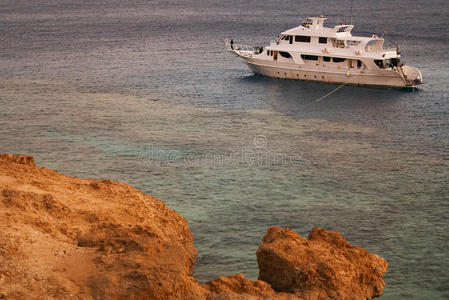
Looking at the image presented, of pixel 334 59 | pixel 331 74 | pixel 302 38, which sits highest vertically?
pixel 302 38

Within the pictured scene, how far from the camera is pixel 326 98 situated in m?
56.4

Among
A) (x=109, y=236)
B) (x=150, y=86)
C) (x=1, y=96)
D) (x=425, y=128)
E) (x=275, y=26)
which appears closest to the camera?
(x=109, y=236)

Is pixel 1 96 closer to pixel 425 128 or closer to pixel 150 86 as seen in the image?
pixel 150 86

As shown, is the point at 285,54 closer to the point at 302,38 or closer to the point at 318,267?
the point at 302,38

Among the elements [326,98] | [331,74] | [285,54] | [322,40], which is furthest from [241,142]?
[322,40]

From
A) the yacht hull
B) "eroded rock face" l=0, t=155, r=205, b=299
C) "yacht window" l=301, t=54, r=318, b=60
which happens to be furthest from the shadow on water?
"eroded rock face" l=0, t=155, r=205, b=299

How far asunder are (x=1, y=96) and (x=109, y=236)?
4086cm

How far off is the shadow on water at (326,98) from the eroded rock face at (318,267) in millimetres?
30679

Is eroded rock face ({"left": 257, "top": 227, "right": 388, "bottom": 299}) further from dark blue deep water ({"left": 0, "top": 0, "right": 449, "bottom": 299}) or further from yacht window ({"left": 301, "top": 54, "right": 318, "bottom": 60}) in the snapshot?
yacht window ({"left": 301, "top": 54, "right": 318, "bottom": 60})

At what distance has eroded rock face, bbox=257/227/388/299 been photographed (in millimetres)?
17828

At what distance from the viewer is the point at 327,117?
163 ft

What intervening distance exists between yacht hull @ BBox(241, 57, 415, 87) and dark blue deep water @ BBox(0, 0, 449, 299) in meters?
0.93

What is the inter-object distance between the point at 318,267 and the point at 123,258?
5413 mm

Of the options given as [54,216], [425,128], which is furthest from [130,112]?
[54,216]
